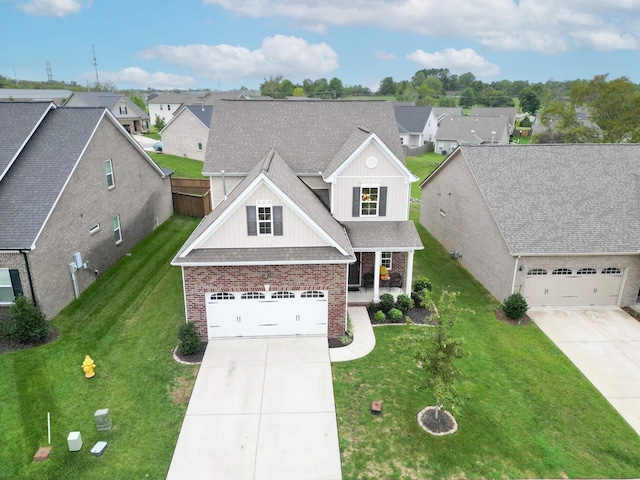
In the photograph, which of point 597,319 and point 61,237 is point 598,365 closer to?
point 597,319

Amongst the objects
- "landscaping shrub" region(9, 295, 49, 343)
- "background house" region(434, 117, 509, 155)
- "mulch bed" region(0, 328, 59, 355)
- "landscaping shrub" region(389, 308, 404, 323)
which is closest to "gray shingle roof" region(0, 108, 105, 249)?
"landscaping shrub" region(9, 295, 49, 343)

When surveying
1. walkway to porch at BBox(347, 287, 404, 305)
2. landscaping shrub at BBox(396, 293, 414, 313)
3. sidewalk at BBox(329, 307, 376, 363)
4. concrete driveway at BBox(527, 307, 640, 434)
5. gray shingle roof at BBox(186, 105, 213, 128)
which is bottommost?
concrete driveway at BBox(527, 307, 640, 434)

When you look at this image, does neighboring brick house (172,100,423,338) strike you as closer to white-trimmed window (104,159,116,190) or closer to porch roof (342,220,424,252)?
porch roof (342,220,424,252)

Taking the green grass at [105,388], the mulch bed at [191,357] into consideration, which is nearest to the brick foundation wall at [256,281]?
the mulch bed at [191,357]

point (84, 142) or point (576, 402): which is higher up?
point (84, 142)

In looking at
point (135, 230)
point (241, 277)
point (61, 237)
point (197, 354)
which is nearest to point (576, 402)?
point (241, 277)

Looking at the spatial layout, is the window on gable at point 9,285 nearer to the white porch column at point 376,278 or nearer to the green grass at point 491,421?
the green grass at point 491,421
